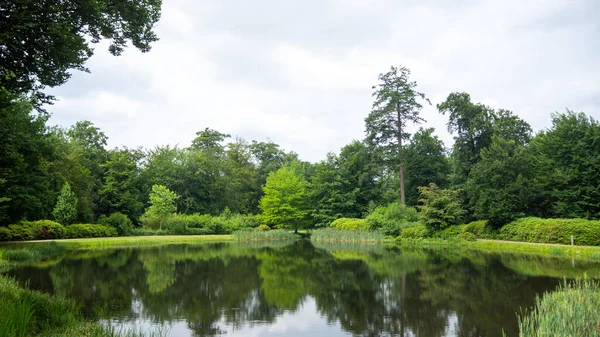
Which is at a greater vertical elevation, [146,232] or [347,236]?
[146,232]

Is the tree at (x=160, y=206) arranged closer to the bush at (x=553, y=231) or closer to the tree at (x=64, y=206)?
the tree at (x=64, y=206)

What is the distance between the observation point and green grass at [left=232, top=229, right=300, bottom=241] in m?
36.9

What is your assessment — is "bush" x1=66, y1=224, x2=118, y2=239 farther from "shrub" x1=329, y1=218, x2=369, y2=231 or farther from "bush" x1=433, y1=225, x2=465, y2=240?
"bush" x1=433, y1=225, x2=465, y2=240

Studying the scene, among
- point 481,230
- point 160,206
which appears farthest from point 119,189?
point 481,230

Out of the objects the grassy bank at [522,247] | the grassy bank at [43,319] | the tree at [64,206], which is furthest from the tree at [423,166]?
the grassy bank at [43,319]

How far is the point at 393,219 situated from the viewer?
33.9m

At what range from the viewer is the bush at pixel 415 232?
30.8m

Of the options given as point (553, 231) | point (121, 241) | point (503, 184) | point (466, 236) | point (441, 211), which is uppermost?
point (503, 184)

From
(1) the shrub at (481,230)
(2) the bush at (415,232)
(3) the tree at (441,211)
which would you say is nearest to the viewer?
(1) the shrub at (481,230)

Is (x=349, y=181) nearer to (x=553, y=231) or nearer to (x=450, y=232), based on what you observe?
(x=450, y=232)

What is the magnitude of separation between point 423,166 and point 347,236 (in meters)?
14.9

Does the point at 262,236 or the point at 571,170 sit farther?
the point at 262,236

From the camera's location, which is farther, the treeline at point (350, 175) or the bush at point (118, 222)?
the bush at point (118, 222)

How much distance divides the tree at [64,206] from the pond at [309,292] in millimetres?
11066
